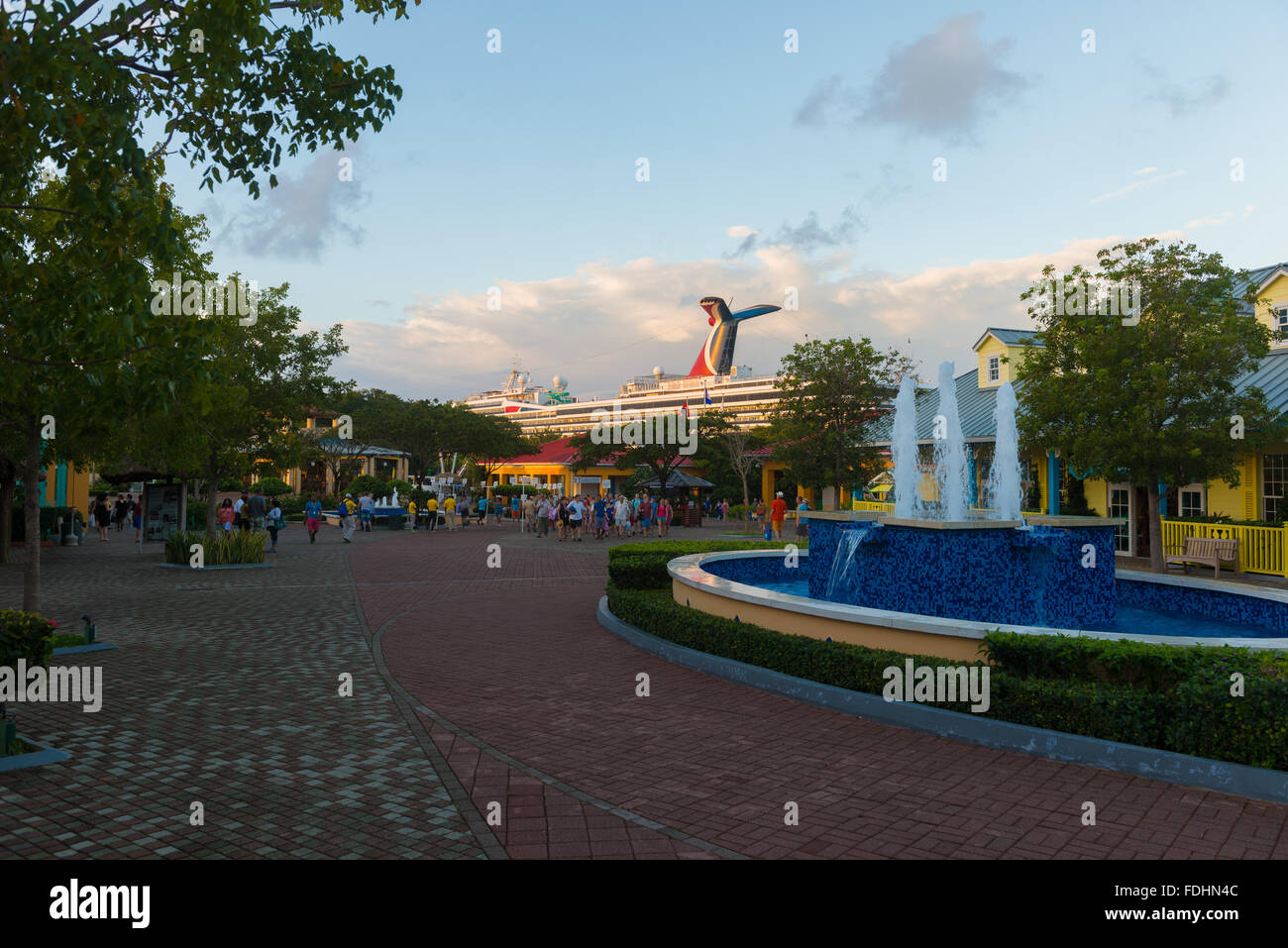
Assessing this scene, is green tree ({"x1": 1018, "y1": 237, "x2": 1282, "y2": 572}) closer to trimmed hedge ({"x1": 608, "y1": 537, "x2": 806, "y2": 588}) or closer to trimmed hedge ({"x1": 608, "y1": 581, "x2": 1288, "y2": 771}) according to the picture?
trimmed hedge ({"x1": 608, "y1": 537, "x2": 806, "y2": 588})

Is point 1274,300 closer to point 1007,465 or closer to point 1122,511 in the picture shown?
point 1122,511

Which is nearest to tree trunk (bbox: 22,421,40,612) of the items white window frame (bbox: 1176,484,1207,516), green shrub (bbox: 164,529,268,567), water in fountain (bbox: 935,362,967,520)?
green shrub (bbox: 164,529,268,567)

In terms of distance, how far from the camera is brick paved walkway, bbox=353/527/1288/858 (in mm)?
4852

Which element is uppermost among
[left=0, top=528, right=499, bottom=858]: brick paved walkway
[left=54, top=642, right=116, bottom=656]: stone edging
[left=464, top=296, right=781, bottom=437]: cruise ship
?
[left=464, top=296, right=781, bottom=437]: cruise ship

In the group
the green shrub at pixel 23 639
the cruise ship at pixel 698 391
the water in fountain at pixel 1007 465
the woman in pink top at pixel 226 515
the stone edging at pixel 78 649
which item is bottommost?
the stone edging at pixel 78 649

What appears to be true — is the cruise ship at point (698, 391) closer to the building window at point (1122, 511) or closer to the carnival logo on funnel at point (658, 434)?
the carnival logo on funnel at point (658, 434)

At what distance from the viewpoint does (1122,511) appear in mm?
24141

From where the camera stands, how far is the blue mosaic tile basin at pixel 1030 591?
32.8 ft

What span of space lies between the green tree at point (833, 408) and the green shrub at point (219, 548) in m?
17.3

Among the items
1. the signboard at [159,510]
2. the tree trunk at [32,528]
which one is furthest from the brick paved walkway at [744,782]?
the signboard at [159,510]

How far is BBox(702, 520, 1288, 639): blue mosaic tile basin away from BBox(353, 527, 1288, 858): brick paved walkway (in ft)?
10.1

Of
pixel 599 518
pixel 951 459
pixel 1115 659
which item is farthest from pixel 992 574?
pixel 599 518

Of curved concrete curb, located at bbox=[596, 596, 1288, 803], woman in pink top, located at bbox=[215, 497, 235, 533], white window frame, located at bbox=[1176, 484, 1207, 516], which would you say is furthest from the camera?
woman in pink top, located at bbox=[215, 497, 235, 533]
